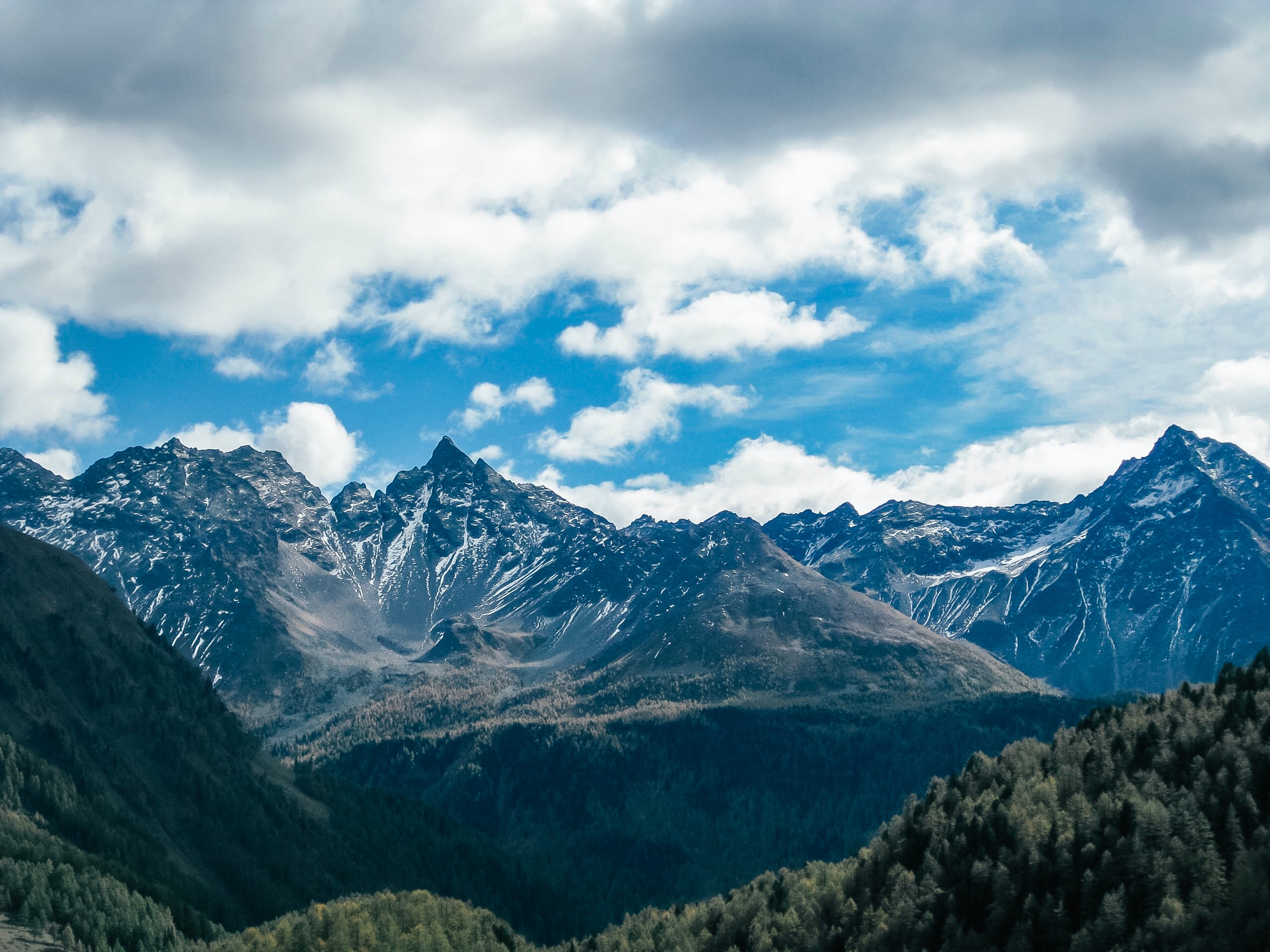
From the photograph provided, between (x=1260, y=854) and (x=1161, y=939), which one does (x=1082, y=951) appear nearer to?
(x=1161, y=939)

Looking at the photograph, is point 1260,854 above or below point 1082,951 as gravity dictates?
above

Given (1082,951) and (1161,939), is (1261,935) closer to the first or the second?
(1161,939)

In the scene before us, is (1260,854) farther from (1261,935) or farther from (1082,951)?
(1082,951)

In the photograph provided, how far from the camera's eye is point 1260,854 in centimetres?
19475

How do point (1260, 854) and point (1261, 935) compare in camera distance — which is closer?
point (1261, 935)

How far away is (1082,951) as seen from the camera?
193625 millimetres

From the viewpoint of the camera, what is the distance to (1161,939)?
615ft

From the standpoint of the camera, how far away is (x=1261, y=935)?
177500mm

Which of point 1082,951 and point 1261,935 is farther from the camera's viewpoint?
point 1082,951

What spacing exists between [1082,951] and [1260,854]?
33398 mm

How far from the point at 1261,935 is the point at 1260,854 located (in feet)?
67.4

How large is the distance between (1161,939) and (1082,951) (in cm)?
1261

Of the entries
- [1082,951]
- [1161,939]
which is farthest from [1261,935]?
[1082,951]
